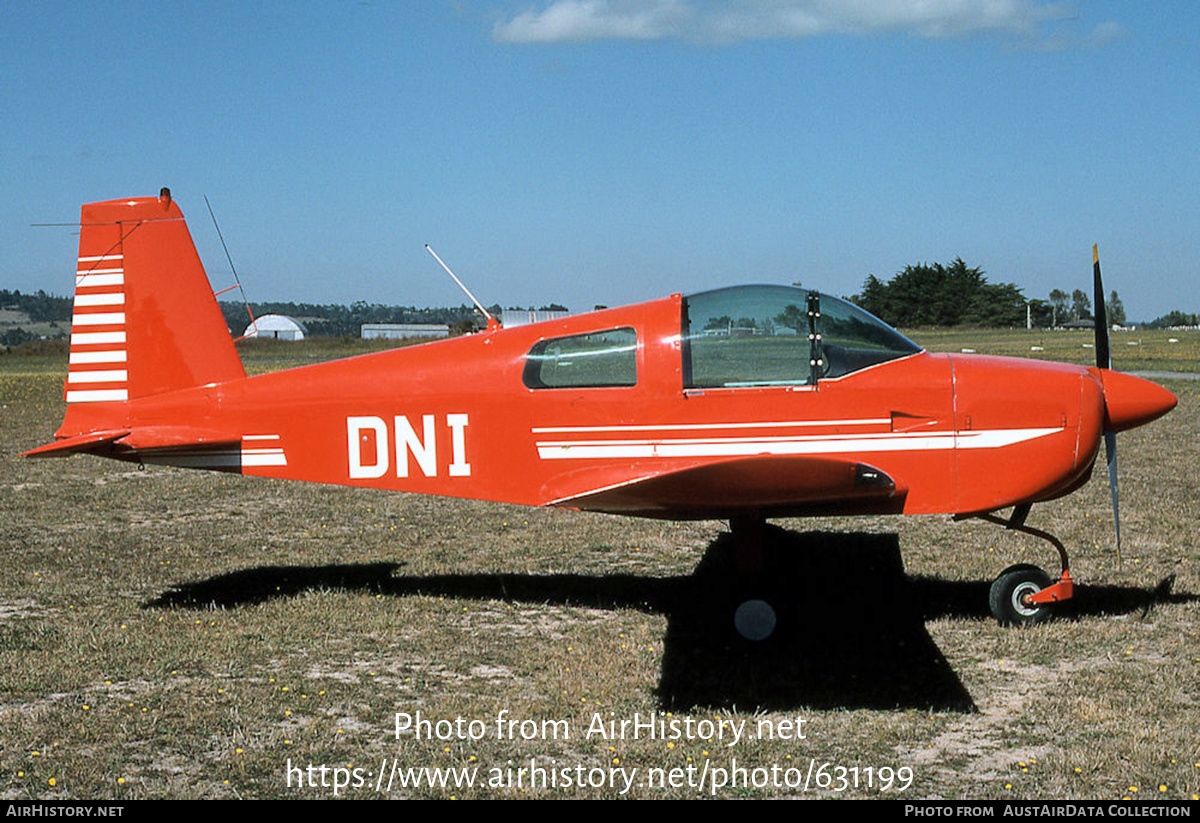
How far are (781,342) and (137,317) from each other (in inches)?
190

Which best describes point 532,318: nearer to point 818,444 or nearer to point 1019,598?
point 818,444

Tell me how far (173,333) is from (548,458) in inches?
124

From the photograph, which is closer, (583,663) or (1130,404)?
(583,663)

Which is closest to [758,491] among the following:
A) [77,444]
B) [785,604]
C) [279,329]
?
→ [785,604]

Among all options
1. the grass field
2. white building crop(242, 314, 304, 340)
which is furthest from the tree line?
the grass field

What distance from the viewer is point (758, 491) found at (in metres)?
5.73

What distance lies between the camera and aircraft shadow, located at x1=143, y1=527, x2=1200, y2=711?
5844mm

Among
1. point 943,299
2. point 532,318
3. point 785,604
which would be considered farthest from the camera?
point 943,299

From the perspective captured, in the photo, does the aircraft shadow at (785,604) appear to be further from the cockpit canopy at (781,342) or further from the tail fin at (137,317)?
the tail fin at (137,317)

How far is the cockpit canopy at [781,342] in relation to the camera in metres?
6.46

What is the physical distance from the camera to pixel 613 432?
6594 millimetres

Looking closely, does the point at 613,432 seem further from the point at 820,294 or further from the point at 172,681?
the point at 172,681
